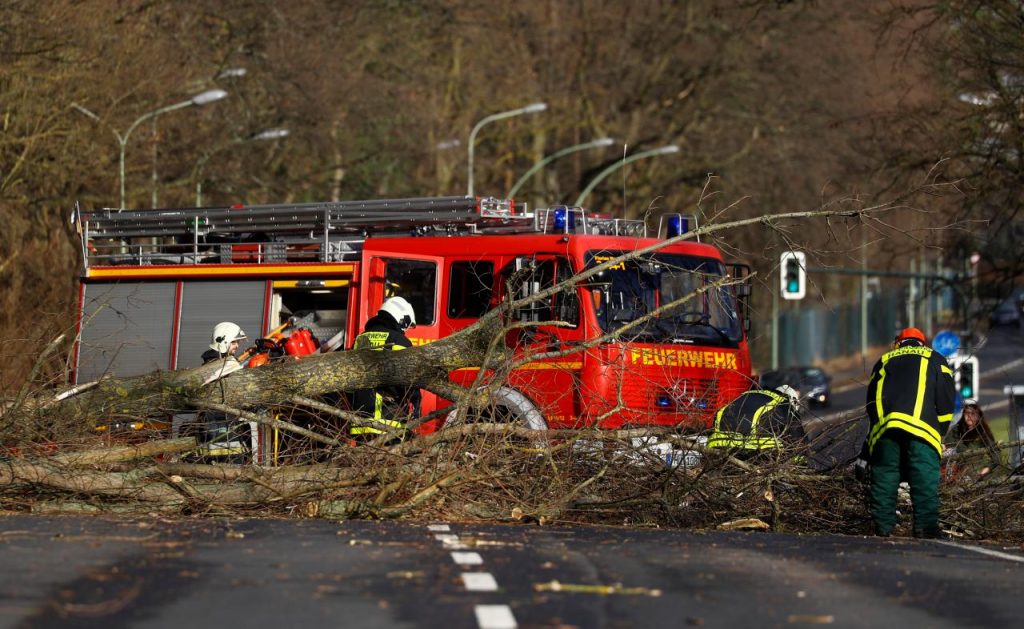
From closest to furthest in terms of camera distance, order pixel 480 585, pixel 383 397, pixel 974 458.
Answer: pixel 480 585 < pixel 974 458 < pixel 383 397

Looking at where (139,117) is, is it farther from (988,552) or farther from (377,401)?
(988,552)

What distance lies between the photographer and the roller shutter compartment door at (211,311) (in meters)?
15.8

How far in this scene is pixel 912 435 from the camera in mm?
11594

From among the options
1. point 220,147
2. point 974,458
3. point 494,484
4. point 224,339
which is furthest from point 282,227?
point 220,147

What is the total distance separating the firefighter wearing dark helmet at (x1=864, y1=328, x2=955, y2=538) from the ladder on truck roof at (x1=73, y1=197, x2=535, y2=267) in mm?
4876

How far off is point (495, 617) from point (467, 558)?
5.64 ft

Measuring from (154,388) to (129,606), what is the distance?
217 inches

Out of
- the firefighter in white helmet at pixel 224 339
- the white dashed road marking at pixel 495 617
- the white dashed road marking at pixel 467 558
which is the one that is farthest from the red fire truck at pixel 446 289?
the white dashed road marking at pixel 495 617

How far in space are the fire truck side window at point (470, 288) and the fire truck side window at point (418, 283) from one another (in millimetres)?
179

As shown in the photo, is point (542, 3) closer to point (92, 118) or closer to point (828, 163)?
point (828, 163)

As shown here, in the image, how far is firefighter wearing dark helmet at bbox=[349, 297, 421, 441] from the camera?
12297mm

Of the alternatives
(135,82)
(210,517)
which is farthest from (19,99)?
(210,517)

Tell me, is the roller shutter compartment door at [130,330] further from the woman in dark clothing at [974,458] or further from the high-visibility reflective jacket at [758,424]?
the woman in dark clothing at [974,458]

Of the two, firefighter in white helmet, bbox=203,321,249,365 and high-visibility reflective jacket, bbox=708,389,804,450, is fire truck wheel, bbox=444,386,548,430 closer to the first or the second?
high-visibility reflective jacket, bbox=708,389,804,450
